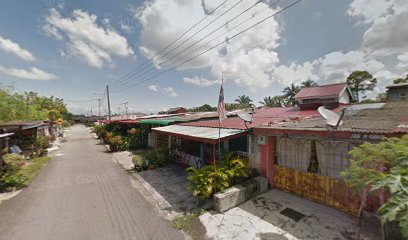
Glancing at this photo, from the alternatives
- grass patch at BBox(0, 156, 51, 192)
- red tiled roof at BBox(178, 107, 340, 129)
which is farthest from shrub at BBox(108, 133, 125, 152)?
red tiled roof at BBox(178, 107, 340, 129)

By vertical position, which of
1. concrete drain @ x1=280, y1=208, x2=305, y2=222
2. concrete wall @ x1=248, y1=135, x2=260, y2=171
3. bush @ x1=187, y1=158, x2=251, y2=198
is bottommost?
concrete drain @ x1=280, y1=208, x2=305, y2=222

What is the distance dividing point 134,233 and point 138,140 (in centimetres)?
1448

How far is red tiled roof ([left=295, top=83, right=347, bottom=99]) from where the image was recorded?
36.5 feet

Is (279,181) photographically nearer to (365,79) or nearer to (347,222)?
(347,222)

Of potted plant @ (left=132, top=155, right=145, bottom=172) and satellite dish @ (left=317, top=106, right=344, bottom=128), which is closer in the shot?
satellite dish @ (left=317, top=106, right=344, bottom=128)

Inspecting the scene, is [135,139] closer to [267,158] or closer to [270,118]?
[270,118]

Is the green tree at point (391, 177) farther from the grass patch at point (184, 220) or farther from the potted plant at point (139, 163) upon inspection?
the potted plant at point (139, 163)

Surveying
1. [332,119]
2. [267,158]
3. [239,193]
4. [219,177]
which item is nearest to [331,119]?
[332,119]

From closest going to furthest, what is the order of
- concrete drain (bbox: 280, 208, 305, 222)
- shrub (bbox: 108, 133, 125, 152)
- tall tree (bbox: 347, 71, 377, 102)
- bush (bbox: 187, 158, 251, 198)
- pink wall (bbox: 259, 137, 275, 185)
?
concrete drain (bbox: 280, 208, 305, 222), bush (bbox: 187, 158, 251, 198), pink wall (bbox: 259, 137, 275, 185), shrub (bbox: 108, 133, 125, 152), tall tree (bbox: 347, 71, 377, 102)

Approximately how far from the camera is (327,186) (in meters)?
6.49

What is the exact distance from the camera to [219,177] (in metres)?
7.14

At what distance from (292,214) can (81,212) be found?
7.52 metres

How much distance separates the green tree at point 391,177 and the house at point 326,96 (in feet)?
25.6

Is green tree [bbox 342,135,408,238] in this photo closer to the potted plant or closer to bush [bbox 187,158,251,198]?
bush [bbox 187,158,251,198]
